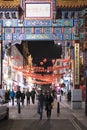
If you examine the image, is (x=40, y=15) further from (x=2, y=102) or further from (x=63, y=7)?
(x=2, y=102)

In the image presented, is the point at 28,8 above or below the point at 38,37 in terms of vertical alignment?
above

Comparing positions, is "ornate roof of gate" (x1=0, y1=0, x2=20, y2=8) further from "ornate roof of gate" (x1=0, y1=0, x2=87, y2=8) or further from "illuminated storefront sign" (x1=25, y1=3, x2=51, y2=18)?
"illuminated storefront sign" (x1=25, y1=3, x2=51, y2=18)

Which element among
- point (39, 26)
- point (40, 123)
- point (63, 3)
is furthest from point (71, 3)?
point (40, 123)

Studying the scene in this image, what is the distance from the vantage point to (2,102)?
25.9m

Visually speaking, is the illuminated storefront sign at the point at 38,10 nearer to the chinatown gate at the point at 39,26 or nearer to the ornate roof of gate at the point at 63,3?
the chinatown gate at the point at 39,26

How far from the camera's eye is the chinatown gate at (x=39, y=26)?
1385 inches

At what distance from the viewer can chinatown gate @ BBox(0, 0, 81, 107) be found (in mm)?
35188

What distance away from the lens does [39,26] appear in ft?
117

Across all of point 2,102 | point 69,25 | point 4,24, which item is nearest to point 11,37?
point 4,24

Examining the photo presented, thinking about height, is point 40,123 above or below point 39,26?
below

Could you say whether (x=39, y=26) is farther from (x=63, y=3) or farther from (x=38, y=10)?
(x=63, y=3)

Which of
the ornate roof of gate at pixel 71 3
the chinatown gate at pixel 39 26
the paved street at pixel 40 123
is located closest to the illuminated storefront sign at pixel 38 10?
the chinatown gate at pixel 39 26

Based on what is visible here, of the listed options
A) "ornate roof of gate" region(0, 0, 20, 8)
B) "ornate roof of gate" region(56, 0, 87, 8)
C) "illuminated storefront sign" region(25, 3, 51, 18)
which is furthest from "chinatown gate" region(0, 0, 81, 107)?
"ornate roof of gate" region(0, 0, 20, 8)

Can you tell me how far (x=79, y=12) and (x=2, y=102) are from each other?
41.1 ft
